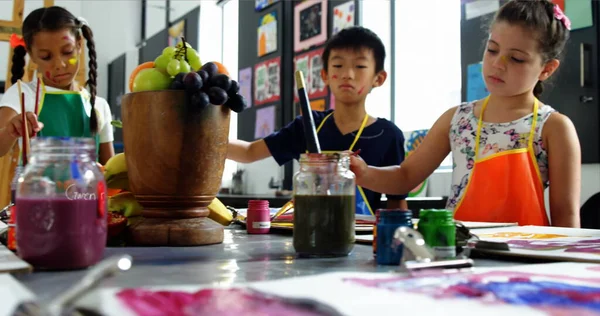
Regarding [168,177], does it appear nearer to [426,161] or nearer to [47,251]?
[47,251]

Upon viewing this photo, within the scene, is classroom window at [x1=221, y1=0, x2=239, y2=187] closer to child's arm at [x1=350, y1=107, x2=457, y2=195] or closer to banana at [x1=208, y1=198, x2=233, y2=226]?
child's arm at [x1=350, y1=107, x2=457, y2=195]

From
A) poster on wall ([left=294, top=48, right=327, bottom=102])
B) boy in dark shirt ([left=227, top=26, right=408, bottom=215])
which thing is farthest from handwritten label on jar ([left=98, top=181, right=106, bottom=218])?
poster on wall ([left=294, top=48, right=327, bottom=102])

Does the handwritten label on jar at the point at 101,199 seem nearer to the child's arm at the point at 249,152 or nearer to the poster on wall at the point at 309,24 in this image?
the child's arm at the point at 249,152

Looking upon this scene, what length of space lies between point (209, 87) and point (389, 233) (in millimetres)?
333

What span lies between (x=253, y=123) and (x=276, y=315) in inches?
178

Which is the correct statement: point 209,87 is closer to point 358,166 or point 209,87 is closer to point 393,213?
point 393,213

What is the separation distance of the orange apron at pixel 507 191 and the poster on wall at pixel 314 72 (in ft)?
8.19

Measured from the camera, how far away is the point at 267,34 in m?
4.68

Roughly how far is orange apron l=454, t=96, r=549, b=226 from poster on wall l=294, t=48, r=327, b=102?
2.50 metres

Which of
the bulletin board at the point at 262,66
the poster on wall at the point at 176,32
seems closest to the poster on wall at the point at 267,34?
the bulletin board at the point at 262,66

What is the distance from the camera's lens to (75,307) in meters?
0.37

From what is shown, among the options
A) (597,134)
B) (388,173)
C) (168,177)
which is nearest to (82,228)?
(168,177)

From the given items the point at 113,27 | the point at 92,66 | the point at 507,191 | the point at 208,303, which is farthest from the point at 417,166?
the point at 113,27

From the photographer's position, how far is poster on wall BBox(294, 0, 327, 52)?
4.02 metres
